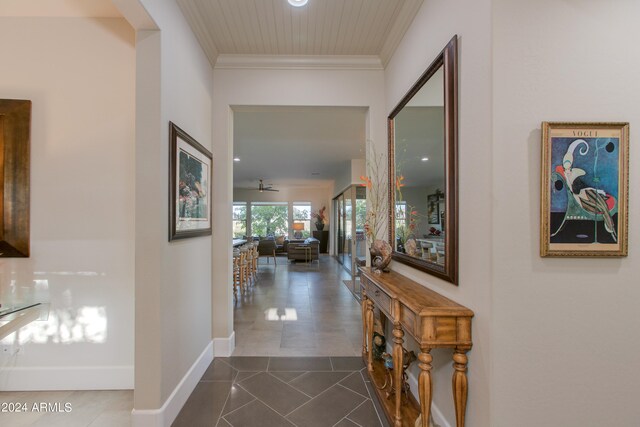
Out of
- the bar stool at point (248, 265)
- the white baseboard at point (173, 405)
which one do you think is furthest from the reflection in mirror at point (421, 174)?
the bar stool at point (248, 265)

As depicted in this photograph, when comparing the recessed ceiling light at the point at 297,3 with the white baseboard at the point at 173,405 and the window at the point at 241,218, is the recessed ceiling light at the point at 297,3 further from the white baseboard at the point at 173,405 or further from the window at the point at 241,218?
the window at the point at 241,218

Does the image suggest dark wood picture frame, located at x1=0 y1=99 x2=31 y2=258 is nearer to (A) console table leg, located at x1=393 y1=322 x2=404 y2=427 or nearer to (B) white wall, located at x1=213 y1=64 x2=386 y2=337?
(B) white wall, located at x1=213 y1=64 x2=386 y2=337

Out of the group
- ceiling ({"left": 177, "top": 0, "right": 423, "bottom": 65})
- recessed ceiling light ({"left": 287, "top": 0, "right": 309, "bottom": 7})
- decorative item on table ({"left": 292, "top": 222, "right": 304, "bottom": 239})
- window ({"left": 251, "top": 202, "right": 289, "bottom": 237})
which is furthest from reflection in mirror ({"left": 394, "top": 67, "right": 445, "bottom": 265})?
window ({"left": 251, "top": 202, "right": 289, "bottom": 237})

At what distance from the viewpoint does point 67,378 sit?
2182 mm

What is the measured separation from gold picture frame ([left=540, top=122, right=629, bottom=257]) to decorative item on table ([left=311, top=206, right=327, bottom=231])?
401 inches

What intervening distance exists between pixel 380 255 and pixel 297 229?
9734 millimetres

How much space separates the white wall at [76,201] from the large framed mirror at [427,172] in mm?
2151

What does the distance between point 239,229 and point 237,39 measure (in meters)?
10.1

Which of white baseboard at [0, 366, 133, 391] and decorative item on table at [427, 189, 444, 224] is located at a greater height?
decorative item on table at [427, 189, 444, 224]

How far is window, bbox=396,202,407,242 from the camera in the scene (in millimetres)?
2219

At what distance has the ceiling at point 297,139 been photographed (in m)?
3.92

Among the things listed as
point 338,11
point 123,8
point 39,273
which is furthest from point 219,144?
point 39,273

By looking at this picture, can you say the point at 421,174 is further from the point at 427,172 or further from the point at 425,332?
the point at 425,332

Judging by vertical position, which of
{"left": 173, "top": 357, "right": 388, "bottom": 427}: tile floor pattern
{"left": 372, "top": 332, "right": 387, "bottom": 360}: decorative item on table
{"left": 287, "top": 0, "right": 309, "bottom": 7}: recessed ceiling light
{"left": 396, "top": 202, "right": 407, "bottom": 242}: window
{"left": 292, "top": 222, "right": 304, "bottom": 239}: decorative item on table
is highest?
{"left": 287, "top": 0, "right": 309, "bottom": 7}: recessed ceiling light
